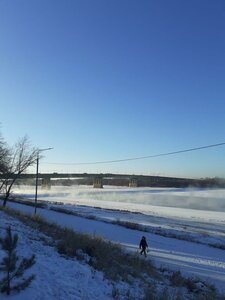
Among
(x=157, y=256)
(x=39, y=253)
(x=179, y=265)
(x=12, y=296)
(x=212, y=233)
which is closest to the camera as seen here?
(x=12, y=296)

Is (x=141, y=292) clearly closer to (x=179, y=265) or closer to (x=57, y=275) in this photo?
(x=57, y=275)

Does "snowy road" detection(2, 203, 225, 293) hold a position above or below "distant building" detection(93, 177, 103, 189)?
below

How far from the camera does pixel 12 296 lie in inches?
332

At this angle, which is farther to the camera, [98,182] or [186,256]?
[98,182]

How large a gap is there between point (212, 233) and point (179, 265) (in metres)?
22.0

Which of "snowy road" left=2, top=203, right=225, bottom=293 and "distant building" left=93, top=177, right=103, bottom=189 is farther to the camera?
"distant building" left=93, top=177, right=103, bottom=189

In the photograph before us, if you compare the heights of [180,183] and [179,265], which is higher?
[180,183]

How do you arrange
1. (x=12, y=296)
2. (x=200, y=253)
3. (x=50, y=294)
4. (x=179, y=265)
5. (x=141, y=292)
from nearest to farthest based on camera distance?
(x=12, y=296) → (x=50, y=294) → (x=141, y=292) → (x=179, y=265) → (x=200, y=253)

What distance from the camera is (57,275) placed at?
10664mm

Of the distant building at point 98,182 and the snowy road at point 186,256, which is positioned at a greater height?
the distant building at point 98,182

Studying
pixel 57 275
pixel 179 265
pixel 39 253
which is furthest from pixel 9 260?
pixel 179 265

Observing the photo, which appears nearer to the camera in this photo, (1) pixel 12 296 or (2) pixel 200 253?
(1) pixel 12 296

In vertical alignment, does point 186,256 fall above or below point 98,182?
below

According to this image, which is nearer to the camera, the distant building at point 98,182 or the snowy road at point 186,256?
the snowy road at point 186,256
